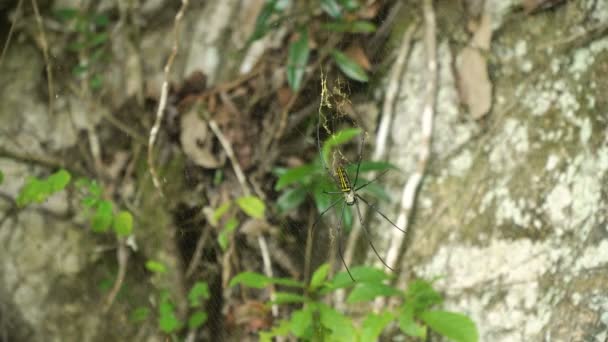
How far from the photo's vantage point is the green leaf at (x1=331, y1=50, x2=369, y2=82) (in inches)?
58.4

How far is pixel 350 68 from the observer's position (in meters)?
1.49

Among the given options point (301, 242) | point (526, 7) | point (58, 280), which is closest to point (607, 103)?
point (526, 7)

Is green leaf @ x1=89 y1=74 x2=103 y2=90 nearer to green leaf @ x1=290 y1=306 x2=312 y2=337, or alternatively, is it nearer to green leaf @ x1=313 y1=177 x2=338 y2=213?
green leaf @ x1=313 y1=177 x2=338 y2=213

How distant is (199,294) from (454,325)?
102cm

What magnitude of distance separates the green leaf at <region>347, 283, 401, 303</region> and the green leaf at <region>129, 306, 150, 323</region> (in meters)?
1.06

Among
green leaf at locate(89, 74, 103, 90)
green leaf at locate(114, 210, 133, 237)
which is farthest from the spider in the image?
green leaf at locate(89, 74, 103, 90)

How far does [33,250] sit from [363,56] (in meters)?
1.52

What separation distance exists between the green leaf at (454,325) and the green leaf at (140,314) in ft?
3.85

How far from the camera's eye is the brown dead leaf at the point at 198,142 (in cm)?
174

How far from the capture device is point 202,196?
1.79 meters

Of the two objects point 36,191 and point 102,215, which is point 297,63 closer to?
point 102,215

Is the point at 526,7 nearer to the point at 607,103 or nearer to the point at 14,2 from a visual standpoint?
the point at 607,103

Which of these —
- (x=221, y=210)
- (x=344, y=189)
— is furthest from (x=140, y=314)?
(x=344, y=189)

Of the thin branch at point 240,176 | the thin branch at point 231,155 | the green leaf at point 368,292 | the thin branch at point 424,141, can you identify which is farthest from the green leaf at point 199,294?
the green leaf at point 368,292
